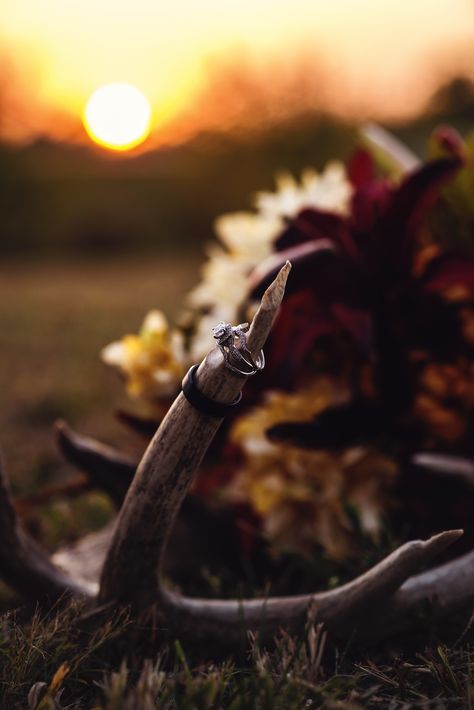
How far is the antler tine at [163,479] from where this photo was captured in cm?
54

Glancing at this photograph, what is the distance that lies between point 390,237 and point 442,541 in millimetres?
461

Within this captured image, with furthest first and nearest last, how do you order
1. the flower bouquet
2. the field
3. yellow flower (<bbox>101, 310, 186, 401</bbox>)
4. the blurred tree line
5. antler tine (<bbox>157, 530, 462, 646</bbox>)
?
the blurred tree line < the field < yellow flower (<bbox>101, 310, 186, 401</bbox>) < the flower bouquet < antler tine (<bbox>157, 530, 462, 646</bbox>)

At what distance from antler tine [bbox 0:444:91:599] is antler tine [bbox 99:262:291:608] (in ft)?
0.21

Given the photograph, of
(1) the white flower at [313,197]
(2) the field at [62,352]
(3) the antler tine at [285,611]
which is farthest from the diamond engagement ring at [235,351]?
(2) the field at [62,352]

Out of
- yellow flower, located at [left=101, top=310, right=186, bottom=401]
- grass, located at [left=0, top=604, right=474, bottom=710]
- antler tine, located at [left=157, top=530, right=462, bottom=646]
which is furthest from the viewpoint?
yellow flower, located at [left=101, top=310, right=186, bottom=401]

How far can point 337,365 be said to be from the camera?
1.02 metres

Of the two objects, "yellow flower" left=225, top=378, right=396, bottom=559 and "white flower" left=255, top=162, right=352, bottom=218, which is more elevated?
"white flower" left=255, top=162, right=352, bottom=218

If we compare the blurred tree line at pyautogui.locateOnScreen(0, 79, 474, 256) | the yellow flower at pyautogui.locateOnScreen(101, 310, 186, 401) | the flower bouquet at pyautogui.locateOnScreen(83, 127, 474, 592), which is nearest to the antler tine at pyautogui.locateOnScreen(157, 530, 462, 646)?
the flower bouquet at pyautogui.locateOnScreen(83, 127, 474, 592)

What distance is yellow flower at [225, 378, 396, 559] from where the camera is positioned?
0.96m

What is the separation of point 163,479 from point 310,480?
41 centimetres

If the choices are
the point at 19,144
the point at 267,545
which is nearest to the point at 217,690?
the point at 267,545

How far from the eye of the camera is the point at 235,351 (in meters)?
0.52

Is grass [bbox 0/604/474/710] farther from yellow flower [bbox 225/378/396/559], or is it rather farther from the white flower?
the white flower

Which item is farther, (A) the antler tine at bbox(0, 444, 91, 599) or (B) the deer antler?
(A) the antler tine at bbox(0, 444, 91, 599)
